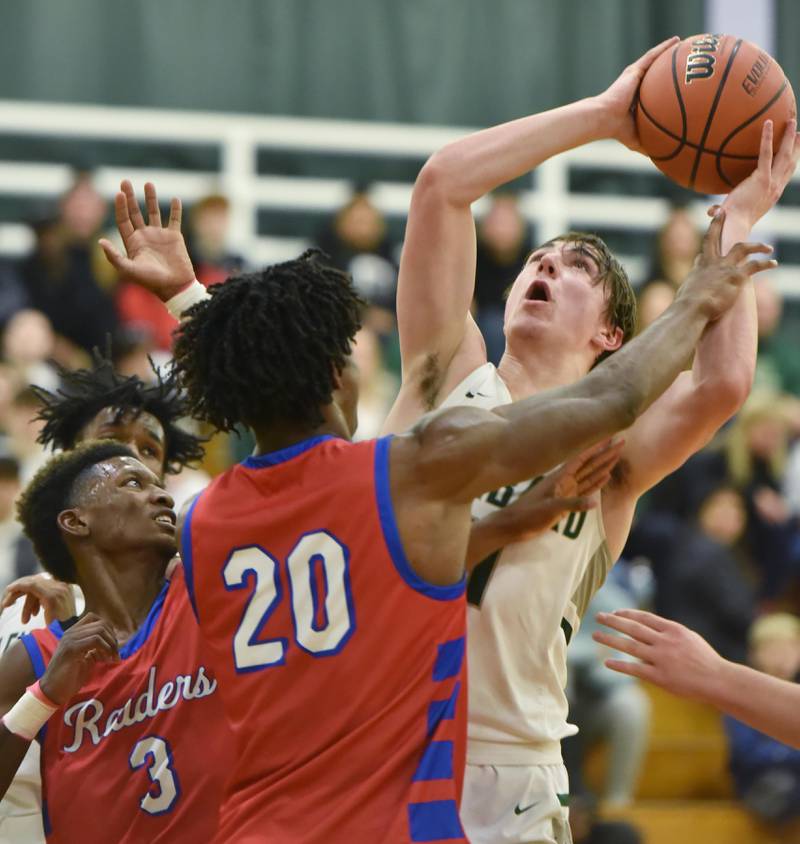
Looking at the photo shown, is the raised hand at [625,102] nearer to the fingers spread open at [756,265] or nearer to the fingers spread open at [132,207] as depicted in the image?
the fingers spread open at [756,265]

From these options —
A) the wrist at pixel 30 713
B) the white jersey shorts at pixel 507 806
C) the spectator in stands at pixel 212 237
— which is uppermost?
the wrist at pixel 30 713

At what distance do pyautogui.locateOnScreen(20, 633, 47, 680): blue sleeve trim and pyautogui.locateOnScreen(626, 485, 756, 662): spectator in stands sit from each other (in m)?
5.10

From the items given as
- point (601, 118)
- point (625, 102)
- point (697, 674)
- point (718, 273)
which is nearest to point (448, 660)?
point (697, 674)

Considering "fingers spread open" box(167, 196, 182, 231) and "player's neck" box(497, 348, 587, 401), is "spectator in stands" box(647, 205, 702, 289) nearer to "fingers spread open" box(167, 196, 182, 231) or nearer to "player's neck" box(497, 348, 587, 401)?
"fingers spread open" box(167, 196, 182, 231)

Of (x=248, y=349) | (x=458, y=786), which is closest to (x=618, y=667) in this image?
(x=458, y=786)

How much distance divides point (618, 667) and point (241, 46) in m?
9.88

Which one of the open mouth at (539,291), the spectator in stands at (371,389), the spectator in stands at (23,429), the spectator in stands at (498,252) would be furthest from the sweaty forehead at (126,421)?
the spectator in stands at (498,252)

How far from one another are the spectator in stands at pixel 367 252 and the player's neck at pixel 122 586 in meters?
5.74

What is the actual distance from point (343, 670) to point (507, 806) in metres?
0.88

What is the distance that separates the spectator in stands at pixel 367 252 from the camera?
10188 millimetres

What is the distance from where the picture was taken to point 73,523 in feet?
14.8

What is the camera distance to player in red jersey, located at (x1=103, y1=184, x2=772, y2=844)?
3303 mm

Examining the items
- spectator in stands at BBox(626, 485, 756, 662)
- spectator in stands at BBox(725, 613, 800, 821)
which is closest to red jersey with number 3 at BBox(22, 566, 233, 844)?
spectator in stands at BBox(725, 613, 800, 821)

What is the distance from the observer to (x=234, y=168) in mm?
11703
